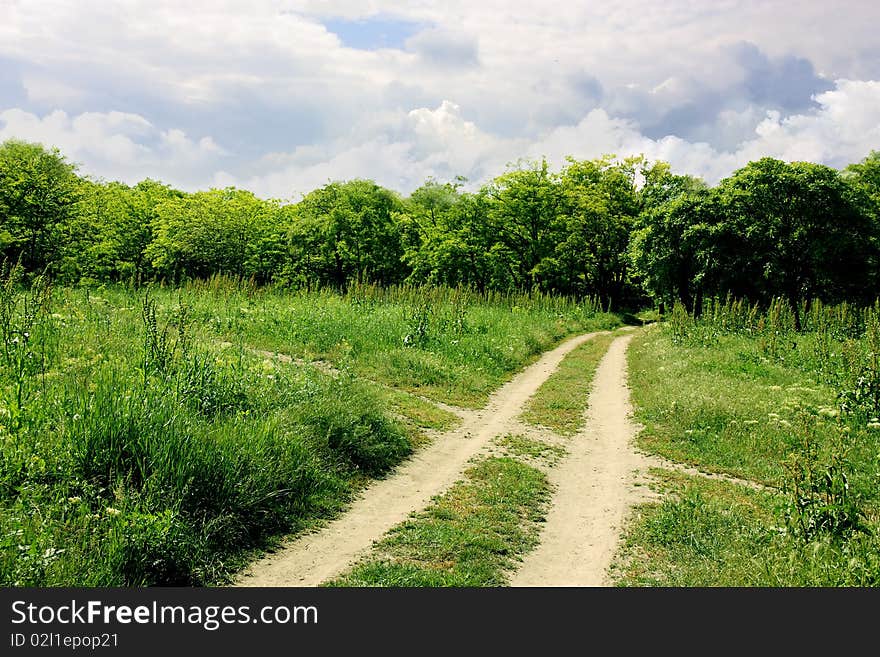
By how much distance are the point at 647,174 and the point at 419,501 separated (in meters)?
48.2

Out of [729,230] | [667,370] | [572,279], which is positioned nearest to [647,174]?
[572,279]

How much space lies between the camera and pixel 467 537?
6.49 metres

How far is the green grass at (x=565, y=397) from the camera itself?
12062 millimetres

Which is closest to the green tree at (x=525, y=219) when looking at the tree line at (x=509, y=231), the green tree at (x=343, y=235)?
the tree line at (x=509, y=231)

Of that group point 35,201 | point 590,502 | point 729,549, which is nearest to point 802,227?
point 590,502

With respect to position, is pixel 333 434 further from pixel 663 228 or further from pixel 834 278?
pixel 663 228

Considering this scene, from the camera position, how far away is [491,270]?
168 feet

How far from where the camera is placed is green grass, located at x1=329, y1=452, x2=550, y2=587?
5586 mm

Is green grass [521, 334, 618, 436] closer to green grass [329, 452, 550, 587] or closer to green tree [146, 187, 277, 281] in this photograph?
green grass [329, 452, 550, 587]

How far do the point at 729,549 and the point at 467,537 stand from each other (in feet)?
8.46

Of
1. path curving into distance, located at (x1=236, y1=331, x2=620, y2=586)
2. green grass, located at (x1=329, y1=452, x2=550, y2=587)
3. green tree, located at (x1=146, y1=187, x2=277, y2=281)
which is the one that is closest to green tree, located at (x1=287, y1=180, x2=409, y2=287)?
green tree, located at (x1=146, y1=187, x2=277, y2=281)

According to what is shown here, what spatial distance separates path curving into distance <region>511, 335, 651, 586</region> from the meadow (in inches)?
93.3

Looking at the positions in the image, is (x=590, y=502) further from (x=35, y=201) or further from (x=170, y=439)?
(x=35, y=201)

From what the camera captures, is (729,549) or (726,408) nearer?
(729,549)
